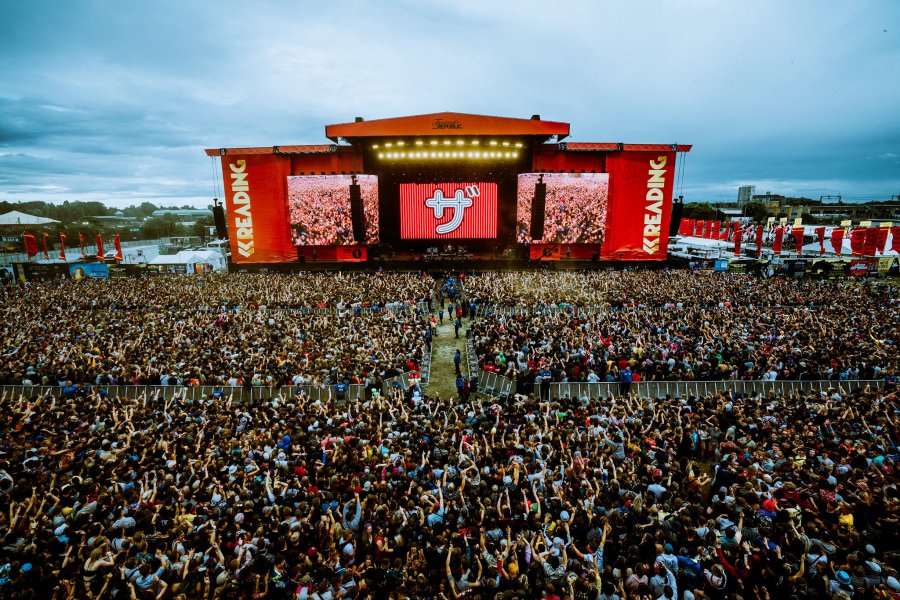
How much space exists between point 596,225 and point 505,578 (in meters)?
32.9

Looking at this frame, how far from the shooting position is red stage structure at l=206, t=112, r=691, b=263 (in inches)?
1320

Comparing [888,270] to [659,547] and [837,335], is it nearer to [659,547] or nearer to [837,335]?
[837,335]

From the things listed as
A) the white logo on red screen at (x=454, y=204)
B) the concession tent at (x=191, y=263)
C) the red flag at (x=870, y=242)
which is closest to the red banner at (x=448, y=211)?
the white logo on red screen at (x=454, y=204)

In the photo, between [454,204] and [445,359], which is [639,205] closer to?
[454,204]

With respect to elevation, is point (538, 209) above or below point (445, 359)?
above

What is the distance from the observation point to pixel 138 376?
12430 millimetres

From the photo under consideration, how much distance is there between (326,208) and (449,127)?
467 inches

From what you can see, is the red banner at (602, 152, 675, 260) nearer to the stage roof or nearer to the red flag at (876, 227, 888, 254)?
the stage roof

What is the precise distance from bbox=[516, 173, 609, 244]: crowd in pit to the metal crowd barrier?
927 inches

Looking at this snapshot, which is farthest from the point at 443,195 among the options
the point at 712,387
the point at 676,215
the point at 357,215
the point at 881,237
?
the point at 881,237

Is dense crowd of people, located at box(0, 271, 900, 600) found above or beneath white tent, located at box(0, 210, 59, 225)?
beneath

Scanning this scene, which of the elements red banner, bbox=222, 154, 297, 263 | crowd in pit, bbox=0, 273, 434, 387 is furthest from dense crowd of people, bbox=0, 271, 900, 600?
red banner, bbox=222, 154, 297, 263

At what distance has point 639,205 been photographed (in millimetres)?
35562

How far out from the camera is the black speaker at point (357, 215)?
32906 mm
